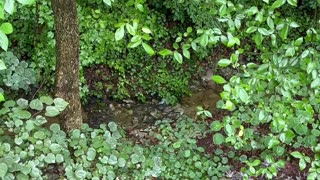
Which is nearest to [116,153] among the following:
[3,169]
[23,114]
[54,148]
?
[54,148]

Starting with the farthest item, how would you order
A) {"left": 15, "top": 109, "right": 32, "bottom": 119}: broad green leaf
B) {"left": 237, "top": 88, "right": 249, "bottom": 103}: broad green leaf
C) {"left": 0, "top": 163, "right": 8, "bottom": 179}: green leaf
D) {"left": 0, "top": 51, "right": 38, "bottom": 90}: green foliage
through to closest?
{"left": 0, "top": 51, "right": 38, "bottom": 90}: green foliage < {"left": 15, "top": 109, "right": 32, "bottom": 119}: broad green leaf < {"left": 0, "top": 163, "right": 8, "bottom": 179}: green leaf < {"left": 237, "top": 88, "right": 249, "bottom": 103}: broad green leaf

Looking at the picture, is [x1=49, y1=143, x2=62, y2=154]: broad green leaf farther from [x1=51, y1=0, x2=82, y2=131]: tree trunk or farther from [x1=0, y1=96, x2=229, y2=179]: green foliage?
[x1=51, y1=0, x2=82, y2=131]: tree trunk

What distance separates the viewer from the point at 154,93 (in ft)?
14.6

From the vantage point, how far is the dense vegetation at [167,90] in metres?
1.97

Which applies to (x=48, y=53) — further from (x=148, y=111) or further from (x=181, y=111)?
(x=181, y=111)

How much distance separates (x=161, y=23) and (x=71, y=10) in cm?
212

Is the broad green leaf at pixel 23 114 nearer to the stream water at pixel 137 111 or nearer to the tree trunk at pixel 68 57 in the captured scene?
the tree trunk at pixel 68 57

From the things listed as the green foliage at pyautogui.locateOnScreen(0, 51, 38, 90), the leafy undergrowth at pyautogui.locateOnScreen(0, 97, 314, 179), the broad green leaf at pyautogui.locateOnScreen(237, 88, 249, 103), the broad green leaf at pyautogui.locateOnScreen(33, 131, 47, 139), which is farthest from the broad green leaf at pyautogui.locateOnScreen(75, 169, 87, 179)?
the broad green leaf at pyautogui.locateOnScreen(237, 88, 249, 103)

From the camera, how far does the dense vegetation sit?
1969 mm

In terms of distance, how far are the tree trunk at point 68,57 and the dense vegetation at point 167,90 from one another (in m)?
0.14

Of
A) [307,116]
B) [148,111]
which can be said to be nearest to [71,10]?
[307,116]

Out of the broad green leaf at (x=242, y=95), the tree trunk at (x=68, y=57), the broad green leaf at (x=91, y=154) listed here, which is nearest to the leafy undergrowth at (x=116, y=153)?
the broad green leaf at (x=91, y=154)

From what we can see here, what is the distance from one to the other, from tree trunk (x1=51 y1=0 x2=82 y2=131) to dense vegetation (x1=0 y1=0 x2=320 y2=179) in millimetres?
138

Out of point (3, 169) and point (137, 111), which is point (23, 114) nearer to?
point (3, 169)
